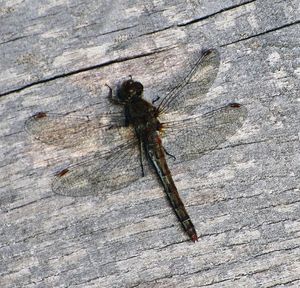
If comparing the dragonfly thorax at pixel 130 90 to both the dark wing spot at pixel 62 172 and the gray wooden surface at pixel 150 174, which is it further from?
the dark wing spot at pixel 62 172

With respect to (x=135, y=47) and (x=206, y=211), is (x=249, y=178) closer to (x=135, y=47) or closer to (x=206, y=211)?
(x=206, y=211)

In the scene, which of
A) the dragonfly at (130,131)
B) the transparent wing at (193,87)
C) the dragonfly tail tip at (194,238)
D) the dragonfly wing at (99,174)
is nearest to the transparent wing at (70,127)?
the dragonfly at (130,131)

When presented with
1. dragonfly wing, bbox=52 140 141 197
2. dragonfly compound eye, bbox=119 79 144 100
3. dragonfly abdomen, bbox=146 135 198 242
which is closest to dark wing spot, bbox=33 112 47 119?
dragonfly wing, bbox=52 140 141 197

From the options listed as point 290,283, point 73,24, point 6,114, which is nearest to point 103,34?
point 73,24

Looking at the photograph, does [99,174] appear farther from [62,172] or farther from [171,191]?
[171,191]

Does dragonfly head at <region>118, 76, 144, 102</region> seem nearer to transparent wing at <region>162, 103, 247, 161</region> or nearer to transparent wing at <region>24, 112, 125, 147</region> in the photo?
transparent wing at <region>24, 112, 125, 147</region>

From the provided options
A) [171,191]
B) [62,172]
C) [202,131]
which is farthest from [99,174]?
[202,131]
